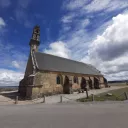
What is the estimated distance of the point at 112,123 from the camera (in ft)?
21.9

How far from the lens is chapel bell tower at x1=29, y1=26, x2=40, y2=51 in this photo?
96.3 feet

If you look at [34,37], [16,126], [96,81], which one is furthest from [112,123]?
[96,81]

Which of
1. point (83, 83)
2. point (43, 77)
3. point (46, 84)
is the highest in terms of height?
point (43, 77)

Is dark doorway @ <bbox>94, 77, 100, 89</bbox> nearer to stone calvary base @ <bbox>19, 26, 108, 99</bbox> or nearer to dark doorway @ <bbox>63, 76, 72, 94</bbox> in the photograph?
stone calvary base @ <bbox>19, 26, 108, 99</bbox>

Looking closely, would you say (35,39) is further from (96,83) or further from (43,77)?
(96,83)

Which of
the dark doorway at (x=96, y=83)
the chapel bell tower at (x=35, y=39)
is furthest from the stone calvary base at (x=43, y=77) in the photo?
the dark doorway at (x=96, y=83)

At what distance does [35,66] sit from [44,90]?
4864mm

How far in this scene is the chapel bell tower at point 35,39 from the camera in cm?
2935

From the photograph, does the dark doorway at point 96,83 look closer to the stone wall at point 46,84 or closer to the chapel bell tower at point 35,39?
the stone wall at point 46,84

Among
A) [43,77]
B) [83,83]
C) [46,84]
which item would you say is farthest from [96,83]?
[43,77]

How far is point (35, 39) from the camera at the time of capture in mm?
30094

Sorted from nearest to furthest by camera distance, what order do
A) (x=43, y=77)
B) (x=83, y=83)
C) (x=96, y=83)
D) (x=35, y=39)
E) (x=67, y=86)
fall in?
(x=43, y=77)
(x=67, y=86)
(x=35, y=39)
(x=83, y=83)
(x=96, y=83)

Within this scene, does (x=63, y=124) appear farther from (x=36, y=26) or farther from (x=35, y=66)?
(x=36, y=26)

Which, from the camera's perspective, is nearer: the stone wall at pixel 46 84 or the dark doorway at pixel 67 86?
the stone wall at pixel 46 84
